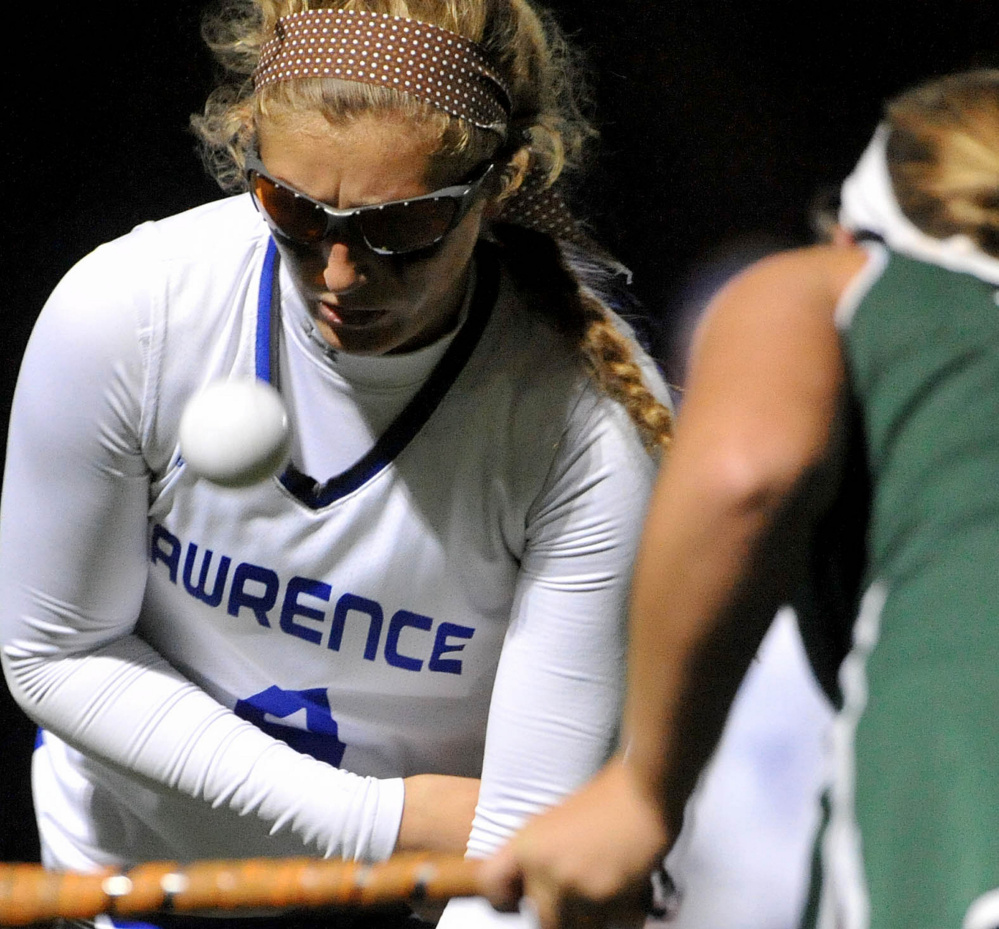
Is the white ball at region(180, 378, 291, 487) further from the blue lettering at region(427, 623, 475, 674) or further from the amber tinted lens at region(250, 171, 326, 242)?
the blue lettering at region(427, 623, 475, 674)

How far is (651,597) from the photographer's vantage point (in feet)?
2.22

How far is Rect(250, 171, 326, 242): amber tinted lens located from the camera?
3.76 feet

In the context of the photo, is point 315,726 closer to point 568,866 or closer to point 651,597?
point 568,866

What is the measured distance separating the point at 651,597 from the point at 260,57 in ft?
2.52

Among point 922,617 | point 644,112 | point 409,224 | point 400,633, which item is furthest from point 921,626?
A: point 644,112

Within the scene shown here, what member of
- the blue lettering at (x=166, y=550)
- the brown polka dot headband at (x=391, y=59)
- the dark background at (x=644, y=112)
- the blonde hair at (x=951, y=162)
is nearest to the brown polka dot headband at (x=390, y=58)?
→ the brown polka dot headband at (x=391, y=59)

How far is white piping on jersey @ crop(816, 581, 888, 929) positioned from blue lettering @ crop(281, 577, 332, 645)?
2.36 ft

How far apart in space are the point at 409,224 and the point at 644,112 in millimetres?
907

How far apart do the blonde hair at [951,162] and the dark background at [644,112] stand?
1.25 meters

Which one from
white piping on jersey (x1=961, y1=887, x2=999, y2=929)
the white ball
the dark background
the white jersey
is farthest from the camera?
the dark background

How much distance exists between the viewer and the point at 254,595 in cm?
132

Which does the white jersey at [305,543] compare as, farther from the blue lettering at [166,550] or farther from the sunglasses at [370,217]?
the sunglasses at [370,217]

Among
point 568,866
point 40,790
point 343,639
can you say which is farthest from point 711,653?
point 40,790

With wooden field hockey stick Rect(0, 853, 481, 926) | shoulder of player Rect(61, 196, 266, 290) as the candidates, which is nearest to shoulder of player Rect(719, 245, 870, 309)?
wooden field hockey stick Rect(0, 853, 481, 926)
